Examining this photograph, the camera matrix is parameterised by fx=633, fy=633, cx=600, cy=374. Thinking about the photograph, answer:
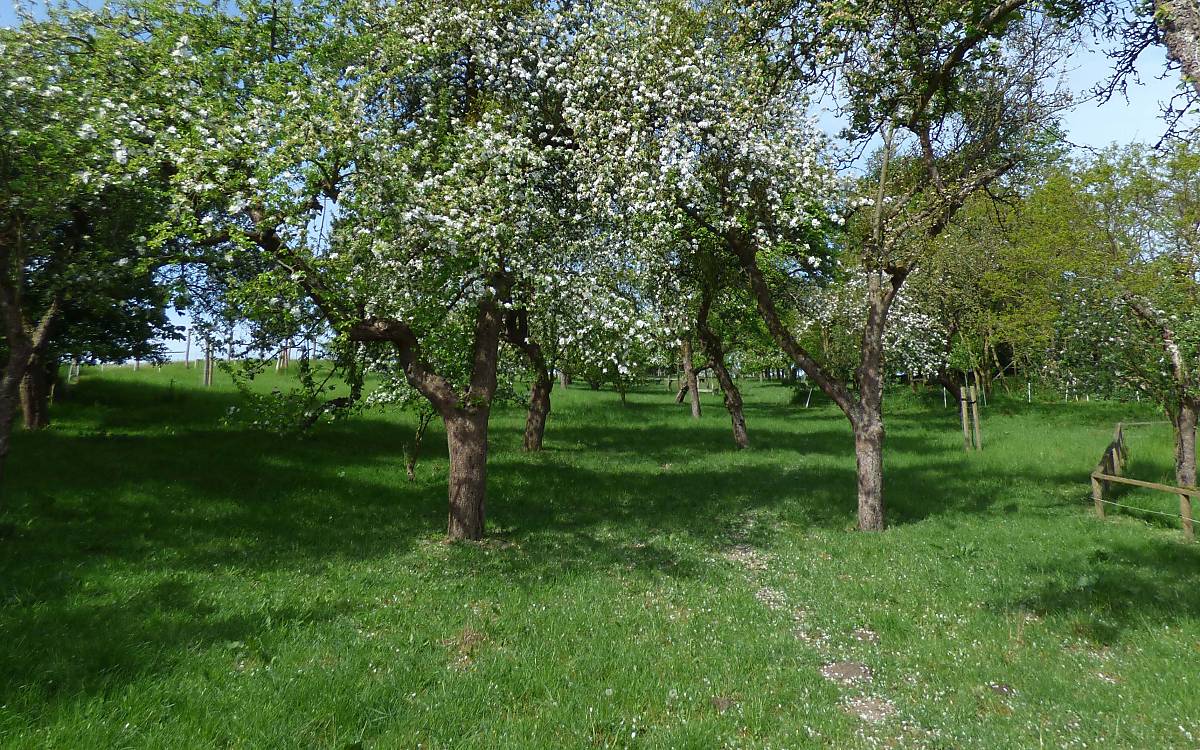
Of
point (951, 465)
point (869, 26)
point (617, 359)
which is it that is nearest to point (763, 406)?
point (951, 465)

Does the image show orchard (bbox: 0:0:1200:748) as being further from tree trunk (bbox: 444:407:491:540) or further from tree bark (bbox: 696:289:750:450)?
tree bark (bbox: 696:289:750:450)

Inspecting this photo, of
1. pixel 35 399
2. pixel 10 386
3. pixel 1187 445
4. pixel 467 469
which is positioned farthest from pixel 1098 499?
pixel 35 399

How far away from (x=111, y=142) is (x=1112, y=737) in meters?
16.4

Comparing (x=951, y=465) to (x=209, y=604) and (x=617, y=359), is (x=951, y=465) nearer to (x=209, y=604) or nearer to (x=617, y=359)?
(x=617, y=359)

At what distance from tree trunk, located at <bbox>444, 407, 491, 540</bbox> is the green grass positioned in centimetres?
73

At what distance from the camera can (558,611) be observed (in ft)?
32.7

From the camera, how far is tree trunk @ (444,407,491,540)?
1453cm

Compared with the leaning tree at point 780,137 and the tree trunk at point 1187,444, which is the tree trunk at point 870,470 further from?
the tree trunk at point 1187,444

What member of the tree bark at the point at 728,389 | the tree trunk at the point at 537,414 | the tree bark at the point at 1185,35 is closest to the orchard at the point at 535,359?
the tree bark at the point at 1185,35

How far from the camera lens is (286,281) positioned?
11766 millimetres

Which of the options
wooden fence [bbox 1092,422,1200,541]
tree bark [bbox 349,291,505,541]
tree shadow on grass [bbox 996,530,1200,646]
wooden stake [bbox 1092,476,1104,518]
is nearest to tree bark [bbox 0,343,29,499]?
tree bark [bbox 349,291,505,541]

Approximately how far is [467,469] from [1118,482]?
18.2m

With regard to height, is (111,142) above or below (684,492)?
above

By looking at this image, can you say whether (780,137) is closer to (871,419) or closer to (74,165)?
(871,419)
